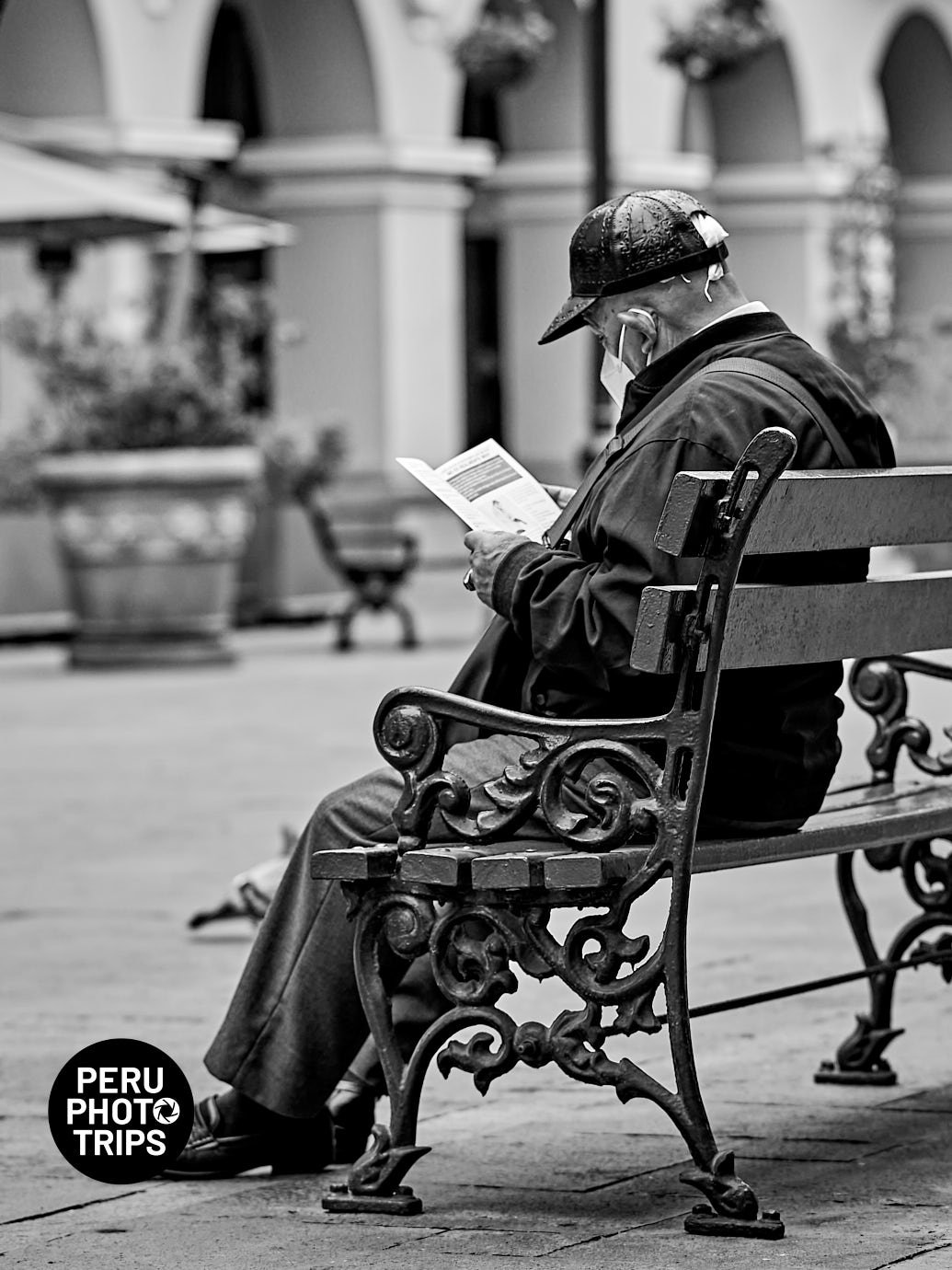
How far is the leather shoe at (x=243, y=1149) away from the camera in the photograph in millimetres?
4332

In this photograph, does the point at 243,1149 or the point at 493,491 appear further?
the point at 493,491

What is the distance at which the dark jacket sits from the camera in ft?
13.4

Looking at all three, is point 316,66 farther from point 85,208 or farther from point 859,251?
point 859,251

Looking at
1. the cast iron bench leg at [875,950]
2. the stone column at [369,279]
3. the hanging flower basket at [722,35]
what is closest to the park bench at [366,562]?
the stone column at [369,279]

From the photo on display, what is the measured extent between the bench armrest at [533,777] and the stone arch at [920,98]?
27675 mm

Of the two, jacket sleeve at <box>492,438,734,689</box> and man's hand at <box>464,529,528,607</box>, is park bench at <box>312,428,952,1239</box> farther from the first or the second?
man's hand at <box>464,529,528,607</box>

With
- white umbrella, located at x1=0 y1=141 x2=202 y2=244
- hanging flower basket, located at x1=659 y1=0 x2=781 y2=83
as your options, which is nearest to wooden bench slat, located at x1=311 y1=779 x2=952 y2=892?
white umbrella, located at x1=0 y1=141 x2=202 y2=244

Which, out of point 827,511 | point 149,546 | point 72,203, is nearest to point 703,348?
point 827,511

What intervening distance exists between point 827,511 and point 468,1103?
1367 millimetres

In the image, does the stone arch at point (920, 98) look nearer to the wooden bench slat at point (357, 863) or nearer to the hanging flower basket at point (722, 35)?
the hanging flower basket at point (722, 35)

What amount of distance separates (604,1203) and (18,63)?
16.9 metres

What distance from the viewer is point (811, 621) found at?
4180mm

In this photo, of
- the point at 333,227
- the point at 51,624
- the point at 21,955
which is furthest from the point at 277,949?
the point at 333,227

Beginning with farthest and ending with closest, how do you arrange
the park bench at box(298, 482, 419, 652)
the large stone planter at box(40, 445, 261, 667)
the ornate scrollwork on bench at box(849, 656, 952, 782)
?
the park bench at box(298, 482, 419, 652), the large stone planter at box(40, 445, 261, 667), the ornate scrollwork on bench at box(849, 656, 952, 782)
